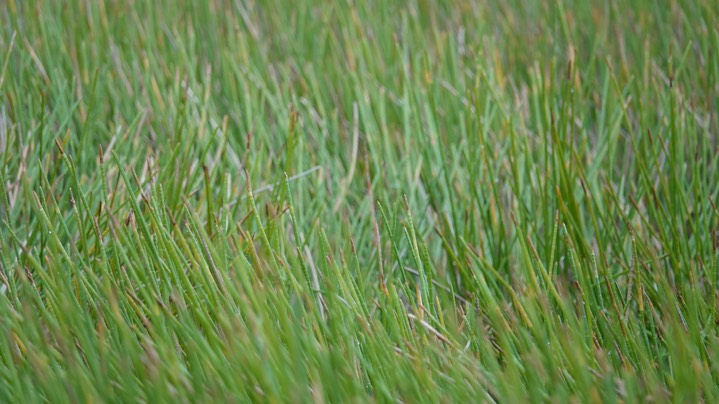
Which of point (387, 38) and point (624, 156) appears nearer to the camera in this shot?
point (624, 156)

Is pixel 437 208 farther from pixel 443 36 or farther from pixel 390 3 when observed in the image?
pixel 390 3

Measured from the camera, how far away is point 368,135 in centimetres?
141

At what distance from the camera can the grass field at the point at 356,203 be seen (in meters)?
0.71

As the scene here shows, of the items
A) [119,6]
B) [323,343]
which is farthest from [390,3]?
[323,343]

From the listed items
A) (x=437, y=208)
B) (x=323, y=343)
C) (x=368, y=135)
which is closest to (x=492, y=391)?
(x=323, y=343)

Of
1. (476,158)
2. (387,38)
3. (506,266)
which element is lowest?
(506,266)

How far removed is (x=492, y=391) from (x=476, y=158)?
2.08 feet

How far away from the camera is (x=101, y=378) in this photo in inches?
26.2

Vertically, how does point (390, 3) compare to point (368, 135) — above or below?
above

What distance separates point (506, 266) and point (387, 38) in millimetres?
832

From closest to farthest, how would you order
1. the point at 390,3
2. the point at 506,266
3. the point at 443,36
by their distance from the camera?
the point at 506,266 < the point at 443,36 < the point at 390,3

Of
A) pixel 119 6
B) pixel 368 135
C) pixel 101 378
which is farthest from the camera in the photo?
pixel 119 6

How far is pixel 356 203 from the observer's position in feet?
4.48

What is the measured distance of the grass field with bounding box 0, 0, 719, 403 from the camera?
71cm
